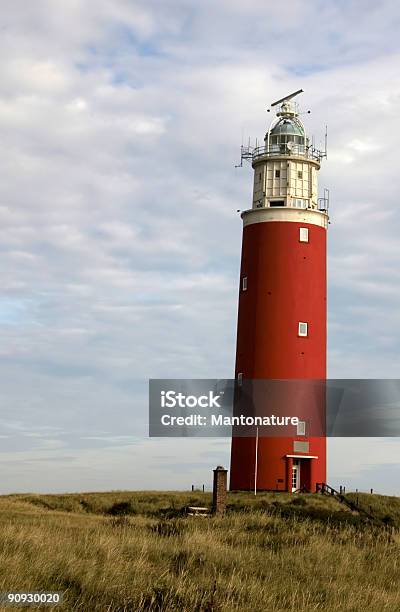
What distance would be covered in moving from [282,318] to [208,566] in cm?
3485

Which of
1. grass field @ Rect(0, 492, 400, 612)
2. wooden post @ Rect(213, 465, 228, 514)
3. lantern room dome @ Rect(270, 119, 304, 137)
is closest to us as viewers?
grass field @ Rect(0, 492, 400, 612)

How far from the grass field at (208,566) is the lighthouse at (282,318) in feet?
81.2

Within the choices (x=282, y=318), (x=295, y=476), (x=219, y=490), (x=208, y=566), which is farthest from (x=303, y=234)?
(x=208, y=566)

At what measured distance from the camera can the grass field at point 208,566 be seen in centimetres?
1345

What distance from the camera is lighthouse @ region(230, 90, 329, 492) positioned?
50219 mm

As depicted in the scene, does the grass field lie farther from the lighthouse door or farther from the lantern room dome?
the lantern room dome

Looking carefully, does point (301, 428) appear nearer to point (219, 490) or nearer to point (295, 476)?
point (295, 476)

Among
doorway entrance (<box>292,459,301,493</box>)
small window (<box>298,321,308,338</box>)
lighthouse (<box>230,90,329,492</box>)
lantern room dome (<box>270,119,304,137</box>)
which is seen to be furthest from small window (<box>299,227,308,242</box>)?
doorway entrance (<box>292,459,301,493</box>)

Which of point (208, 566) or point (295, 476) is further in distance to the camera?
point (295, 476)

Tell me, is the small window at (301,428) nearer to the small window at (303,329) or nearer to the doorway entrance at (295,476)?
the doorway entrance at (295,476)

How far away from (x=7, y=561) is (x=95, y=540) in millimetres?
3984

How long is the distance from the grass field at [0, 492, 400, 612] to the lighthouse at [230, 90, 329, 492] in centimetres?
2475

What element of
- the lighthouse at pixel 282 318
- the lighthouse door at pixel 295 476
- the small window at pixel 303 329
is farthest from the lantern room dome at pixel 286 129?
the lighthouse door at pixel 295 476

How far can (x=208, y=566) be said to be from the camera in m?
16.3
